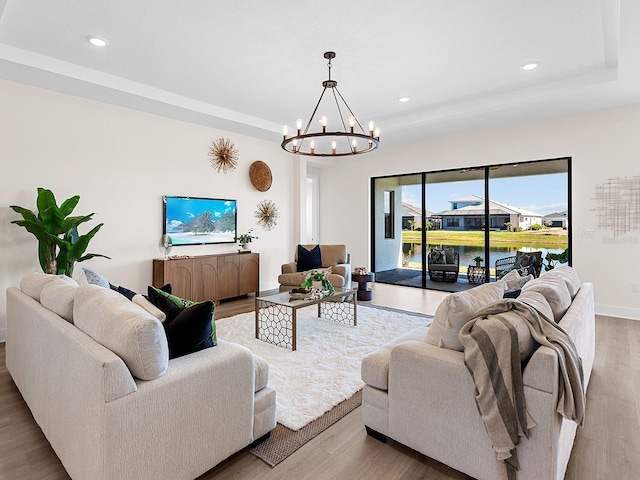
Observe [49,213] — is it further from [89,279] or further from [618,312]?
[618,312]

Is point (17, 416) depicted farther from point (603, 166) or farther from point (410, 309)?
point (603, 166)

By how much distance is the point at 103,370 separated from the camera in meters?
1.39

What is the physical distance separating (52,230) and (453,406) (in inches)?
162

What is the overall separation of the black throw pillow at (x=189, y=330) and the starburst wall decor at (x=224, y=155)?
14.9 ft

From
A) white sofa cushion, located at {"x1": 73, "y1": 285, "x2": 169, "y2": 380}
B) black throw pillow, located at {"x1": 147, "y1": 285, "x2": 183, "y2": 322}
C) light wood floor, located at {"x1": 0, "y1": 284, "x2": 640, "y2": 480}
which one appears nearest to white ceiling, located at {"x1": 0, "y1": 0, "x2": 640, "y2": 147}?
black throw pillow, located at {"x1": 147, "y1": 285, "x2": 183, "y2": 322}

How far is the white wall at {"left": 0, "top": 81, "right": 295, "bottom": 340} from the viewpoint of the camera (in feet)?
13.1

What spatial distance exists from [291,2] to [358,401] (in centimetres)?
309

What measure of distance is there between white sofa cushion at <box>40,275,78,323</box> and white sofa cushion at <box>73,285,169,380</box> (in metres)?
0.34

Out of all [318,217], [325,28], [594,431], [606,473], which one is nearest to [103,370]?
[606,473]

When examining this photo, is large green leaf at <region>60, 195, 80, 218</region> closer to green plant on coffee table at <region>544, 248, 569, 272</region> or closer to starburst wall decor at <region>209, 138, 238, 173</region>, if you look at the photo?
starburst wall decor at <region>209, 138, 238, 173</region>

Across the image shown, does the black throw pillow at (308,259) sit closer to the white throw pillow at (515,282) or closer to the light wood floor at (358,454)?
the white throw pillow at (515,282)

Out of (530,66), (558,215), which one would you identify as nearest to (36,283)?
(530,66)

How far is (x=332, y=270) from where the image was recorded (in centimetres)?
561

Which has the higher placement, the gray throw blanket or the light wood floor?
the gray throw blanket
